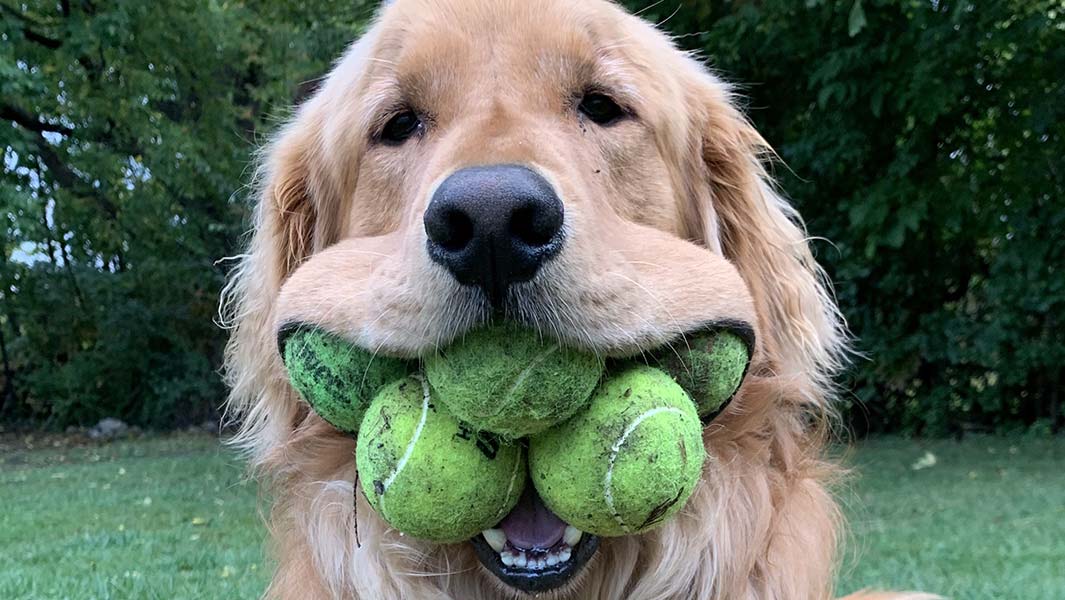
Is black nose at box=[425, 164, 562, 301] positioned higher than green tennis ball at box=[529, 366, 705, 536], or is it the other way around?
black nose at box=[425, 164, 562, 301]

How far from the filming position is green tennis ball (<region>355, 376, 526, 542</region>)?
5.89 feet

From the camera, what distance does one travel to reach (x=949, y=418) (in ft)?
34.7

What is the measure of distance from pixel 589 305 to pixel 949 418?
1015 centimetres

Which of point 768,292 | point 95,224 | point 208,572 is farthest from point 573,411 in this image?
point 95,224

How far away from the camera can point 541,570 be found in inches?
76.1

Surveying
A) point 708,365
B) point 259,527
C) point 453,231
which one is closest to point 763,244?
point 708,365

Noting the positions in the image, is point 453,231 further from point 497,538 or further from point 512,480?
point 497,538

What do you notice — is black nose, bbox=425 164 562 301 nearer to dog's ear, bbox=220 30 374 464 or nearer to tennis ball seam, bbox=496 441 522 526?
tennis ball seam, bbox=496 441 522 526

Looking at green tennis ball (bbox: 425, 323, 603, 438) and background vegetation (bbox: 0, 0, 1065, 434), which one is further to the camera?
background vegetation (bbox: 0, 0, 1065, 434)

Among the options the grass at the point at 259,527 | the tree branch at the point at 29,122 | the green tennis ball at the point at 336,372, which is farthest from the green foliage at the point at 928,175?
the tree branch at the point at 29,122

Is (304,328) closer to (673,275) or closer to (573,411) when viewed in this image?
(573,411)

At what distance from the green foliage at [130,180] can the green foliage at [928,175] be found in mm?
5476

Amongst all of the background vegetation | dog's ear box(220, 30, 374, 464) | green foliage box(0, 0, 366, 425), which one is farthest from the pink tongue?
green foliage box(0, 0, 366, 425)

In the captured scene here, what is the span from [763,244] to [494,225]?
1341 millimetres
